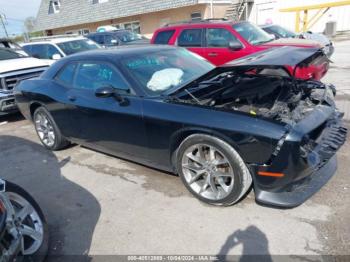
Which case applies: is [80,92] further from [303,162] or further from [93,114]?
[303,162]

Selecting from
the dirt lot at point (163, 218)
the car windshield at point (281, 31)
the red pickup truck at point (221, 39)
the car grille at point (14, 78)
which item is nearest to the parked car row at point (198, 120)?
the dirt lot at point (163, 218)

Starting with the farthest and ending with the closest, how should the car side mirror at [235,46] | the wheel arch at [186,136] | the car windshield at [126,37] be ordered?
the car windshield at [126,37]
the car side mirror at [235,46]
the wheel arch at [186,136]

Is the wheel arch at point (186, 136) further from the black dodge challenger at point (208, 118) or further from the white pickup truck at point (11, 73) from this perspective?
the white pickup truck at point (11, 73)

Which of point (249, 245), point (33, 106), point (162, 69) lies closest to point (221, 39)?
point (162, 69)

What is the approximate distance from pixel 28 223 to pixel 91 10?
24.8 meters

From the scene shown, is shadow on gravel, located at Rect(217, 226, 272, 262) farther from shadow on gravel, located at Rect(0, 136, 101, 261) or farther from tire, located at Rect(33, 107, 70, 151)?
tire, located at Rect(33, 107, 70, 151)

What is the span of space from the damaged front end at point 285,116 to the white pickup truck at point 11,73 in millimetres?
4774

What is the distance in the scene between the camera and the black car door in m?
3.44

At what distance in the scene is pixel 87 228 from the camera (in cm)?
298

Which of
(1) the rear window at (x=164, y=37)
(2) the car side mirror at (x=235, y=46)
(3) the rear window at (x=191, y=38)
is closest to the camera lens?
(2) the car side mirror at (x=235, y=46)

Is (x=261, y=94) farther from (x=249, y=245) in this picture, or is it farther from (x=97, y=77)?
(x=97, y=77)

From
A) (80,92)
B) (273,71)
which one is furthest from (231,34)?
(80,92)

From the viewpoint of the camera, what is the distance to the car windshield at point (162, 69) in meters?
3.50

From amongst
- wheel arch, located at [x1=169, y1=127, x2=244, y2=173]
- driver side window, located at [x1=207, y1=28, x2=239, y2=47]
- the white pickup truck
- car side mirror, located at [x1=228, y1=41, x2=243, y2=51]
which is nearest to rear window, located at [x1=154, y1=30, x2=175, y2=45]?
driver side window, located at [x1=207, y1=28, x2=239, y2=47]
